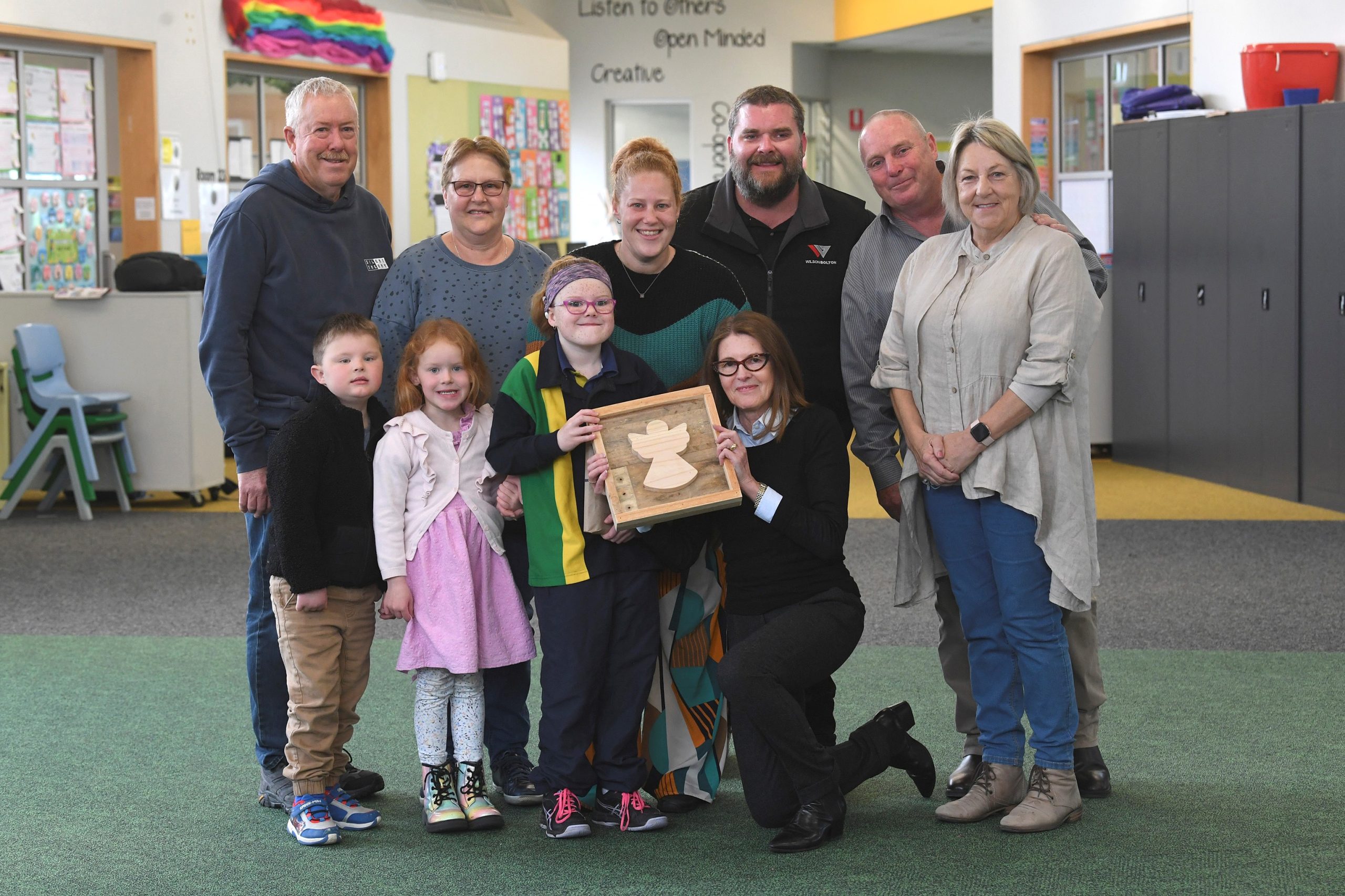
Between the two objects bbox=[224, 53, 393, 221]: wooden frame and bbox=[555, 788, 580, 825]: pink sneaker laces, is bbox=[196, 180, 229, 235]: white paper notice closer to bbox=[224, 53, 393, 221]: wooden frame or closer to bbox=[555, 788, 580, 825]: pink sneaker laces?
bbox=[224, 53, 393, 221]: wooden frame

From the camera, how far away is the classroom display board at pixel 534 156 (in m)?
13.1

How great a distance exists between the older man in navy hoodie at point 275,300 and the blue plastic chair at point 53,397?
Result: 15.7ft

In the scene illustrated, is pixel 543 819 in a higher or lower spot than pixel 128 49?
lower

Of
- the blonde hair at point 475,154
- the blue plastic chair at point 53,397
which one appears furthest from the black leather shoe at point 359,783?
the blue plastic chair at point 53,397

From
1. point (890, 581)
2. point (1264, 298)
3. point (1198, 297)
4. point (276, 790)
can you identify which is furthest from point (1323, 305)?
point (276, 790)

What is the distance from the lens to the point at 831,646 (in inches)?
125

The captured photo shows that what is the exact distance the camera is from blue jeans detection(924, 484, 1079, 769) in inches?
126

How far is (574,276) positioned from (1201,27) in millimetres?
7256

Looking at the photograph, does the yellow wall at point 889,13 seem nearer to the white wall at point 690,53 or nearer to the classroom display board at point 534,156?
the white wall at point 690,53

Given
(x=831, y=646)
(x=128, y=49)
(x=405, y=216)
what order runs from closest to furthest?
(x=831, y=646)
(x=128, y=49)
(x=405, y=216)

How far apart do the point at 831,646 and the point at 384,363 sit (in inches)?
48.9

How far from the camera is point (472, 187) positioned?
11.1 feet

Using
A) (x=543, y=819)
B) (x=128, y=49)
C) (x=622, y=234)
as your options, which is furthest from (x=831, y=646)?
(x=128, y=49)

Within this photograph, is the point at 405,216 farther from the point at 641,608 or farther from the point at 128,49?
the point at 641,608
